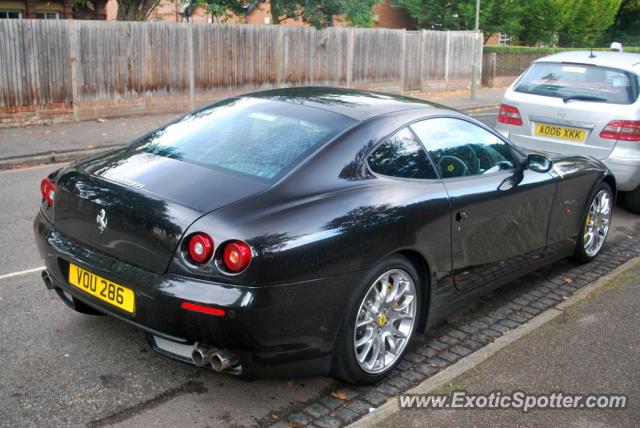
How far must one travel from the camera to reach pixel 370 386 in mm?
4117

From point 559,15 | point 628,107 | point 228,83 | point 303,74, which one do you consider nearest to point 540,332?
point 628,107

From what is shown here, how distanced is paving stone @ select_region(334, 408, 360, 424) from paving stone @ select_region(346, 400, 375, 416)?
0.08 ft

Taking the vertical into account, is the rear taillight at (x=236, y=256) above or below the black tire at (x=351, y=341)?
above

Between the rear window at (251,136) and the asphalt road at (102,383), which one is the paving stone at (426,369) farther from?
the rear window at (251,136)

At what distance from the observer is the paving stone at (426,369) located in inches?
170

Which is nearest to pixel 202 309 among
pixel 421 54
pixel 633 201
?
pixel 633 201

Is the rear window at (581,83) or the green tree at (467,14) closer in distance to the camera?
the rear window at (581,83)

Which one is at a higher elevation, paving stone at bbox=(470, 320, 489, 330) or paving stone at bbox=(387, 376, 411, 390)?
paving stone at bbox=(387, 376, 411, 390)

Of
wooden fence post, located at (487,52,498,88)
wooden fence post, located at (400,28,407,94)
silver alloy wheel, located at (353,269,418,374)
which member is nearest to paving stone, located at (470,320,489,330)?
silver alloy wheel, located at (353,269,418,374)

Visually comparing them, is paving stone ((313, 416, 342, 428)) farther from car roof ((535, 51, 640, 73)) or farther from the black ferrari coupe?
car roof ((535, 51, 640, 73))

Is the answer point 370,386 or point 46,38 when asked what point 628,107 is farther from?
point 46,38

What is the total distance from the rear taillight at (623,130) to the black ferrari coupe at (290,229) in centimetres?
328

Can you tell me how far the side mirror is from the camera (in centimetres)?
537

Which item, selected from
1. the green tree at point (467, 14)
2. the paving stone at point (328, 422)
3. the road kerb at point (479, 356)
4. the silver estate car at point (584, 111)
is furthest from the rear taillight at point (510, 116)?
the green tree at point (467, 14)
